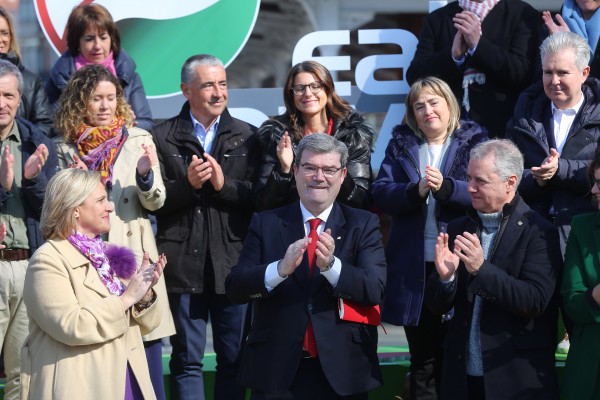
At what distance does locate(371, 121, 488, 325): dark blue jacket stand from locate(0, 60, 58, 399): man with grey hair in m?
1.90

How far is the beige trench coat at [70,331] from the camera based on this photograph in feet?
15.7

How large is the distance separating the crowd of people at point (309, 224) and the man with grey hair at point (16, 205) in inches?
0.5

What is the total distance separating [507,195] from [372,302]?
33.5 inches

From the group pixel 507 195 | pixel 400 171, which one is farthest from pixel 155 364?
pixel 507 195

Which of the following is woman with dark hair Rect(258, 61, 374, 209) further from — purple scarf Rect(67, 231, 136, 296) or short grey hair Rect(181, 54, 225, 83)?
purple scarf Rect(67, 231, 136, 296)

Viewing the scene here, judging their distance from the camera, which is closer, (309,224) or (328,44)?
(309,224)

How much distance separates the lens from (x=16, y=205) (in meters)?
6.09

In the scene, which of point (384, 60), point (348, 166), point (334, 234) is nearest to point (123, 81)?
point (348, 166)

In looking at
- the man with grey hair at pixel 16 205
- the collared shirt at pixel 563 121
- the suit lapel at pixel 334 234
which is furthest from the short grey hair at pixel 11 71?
the collared shirt at pixel 563 121

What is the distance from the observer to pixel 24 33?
25.2 feet

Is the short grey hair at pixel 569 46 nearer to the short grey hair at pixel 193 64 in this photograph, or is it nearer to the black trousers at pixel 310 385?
the short grey hair at pixel 193 64

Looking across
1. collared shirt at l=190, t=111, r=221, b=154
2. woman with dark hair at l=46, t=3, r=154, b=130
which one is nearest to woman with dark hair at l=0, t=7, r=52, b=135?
woman with dark hair at l=46, t=3, r=154, b=130

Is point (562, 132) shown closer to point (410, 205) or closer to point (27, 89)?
point (410, 205)

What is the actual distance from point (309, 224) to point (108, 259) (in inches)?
38.3
